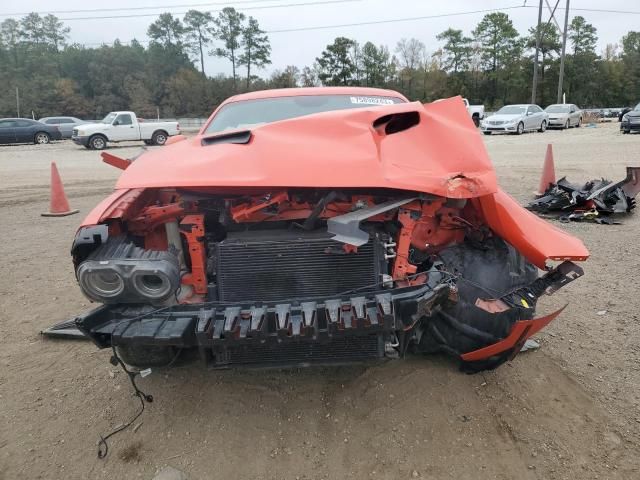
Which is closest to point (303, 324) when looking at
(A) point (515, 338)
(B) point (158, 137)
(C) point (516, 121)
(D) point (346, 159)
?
(D) point (346, 159)

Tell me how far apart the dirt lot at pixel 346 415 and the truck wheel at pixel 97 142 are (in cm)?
1958

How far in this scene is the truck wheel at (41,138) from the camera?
948 inches

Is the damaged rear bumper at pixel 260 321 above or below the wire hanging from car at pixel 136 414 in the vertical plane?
above

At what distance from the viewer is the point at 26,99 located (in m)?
54.0

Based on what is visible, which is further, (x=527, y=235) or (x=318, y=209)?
(x=527, y=235)

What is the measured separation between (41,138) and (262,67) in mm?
44674

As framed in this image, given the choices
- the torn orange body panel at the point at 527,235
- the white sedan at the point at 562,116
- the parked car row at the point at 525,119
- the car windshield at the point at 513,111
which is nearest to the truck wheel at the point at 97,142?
the parked car row at the point at 525,119

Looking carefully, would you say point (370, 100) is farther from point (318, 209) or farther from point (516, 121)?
point (516, 121)

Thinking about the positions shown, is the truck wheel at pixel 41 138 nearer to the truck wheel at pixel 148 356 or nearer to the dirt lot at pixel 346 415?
the dirt lot at pixel 346 415

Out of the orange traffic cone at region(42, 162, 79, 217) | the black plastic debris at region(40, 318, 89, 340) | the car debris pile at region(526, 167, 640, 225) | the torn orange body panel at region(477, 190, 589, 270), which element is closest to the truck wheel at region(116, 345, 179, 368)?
the black plastic debris at region(40, 318, 89, 340)

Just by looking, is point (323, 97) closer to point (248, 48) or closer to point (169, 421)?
point (169, 421)

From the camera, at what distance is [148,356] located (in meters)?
2.38

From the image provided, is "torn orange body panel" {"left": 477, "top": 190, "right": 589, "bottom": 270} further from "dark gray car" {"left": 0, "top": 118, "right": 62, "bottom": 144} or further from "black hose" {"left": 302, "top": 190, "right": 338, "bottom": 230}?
"dark gray car" {"left": 0, "top": 118, "right": 62, "bottom": 144}

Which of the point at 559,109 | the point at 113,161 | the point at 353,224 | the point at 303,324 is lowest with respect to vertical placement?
the point at 303,324
